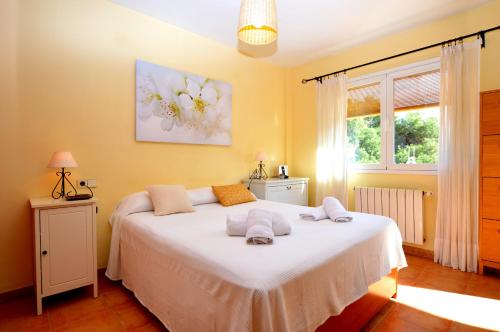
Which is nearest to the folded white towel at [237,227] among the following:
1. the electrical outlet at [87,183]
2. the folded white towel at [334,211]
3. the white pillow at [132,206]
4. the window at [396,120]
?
the folded white towel at [334,211]

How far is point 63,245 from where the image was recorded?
1.94 metres

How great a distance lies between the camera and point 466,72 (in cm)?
259

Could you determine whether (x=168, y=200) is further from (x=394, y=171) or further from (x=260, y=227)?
(x=394, y=171)

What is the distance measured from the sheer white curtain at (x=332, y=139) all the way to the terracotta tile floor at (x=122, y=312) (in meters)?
1.48

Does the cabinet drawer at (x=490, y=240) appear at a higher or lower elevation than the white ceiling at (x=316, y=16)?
lower

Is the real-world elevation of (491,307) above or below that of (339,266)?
below

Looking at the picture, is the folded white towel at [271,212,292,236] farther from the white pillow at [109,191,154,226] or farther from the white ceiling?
the white ceiling

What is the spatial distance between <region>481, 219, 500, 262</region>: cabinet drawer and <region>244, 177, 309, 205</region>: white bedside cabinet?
6.68ft

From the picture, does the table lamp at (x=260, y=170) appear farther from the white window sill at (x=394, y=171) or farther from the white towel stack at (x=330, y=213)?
the white towel stack at (x=330, y=213)

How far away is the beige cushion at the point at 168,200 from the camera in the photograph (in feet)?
7.52

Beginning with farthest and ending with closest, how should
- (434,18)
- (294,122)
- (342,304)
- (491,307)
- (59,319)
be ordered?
(294,122)
(434,18)
(491,307)
(59,319)
(342,304)

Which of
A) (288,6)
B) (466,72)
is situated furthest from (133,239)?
(466,72)

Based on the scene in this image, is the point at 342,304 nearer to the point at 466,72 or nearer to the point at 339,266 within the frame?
the point at 339,266

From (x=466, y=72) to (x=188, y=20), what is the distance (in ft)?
9.73
